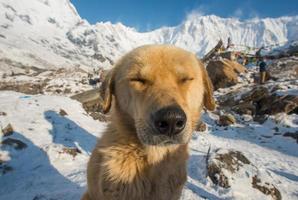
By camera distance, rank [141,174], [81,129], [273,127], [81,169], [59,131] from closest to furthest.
A: 1. [141,174]
2. [81,169]
3. [59,131]
4. [81,129]
5. [273,127]

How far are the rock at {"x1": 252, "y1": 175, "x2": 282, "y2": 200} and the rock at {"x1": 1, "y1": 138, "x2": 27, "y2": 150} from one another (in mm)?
6511

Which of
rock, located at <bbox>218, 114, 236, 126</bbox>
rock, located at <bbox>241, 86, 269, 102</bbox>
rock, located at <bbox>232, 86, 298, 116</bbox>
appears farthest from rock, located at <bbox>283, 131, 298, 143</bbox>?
rock, located at <bbox>241, 86, 269, 102</bbox>

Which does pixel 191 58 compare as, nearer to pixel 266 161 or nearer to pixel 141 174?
pixel 141 174

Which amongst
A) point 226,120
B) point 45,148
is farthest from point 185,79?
point 226,120

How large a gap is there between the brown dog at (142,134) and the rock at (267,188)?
4480 mm

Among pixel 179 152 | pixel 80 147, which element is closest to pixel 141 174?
pixel 179 152

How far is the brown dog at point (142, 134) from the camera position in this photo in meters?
3.63

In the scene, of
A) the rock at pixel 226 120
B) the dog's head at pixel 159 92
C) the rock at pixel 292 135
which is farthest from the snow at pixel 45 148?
the rock at pixel 292 135

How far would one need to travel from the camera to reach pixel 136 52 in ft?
14.3

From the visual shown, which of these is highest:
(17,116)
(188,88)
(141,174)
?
(188,88)

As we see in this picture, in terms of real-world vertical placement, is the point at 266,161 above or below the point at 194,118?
below

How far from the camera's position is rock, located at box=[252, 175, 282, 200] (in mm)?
7719

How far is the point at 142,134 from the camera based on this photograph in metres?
3.49

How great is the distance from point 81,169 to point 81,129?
3913mm
